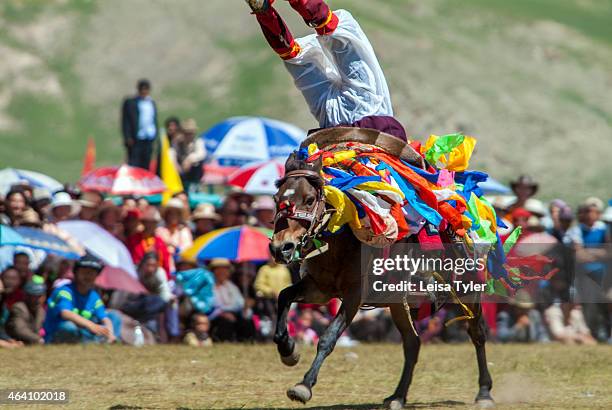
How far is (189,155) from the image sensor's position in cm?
2112

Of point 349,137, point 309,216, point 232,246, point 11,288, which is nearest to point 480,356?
point 349,137

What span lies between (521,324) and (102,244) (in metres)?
5.65

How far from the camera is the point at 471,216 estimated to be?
11.0m

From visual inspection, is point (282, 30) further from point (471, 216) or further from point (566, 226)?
point (566, 226)

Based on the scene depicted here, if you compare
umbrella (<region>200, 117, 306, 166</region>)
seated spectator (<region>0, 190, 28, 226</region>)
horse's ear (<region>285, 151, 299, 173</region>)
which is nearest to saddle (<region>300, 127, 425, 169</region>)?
horse's ear (<region>285, 151, 299, 173</region>)

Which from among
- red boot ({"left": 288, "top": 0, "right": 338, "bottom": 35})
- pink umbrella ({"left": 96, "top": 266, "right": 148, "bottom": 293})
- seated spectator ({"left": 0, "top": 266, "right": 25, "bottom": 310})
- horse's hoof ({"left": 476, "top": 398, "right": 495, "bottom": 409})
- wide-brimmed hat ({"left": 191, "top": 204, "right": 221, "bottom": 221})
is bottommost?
horse's hoof ({"left": 476, "top": 398, "right": 495, "bottom": 409})

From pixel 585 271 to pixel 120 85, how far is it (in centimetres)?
3841

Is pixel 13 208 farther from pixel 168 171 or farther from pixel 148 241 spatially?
→ pixel 168 171

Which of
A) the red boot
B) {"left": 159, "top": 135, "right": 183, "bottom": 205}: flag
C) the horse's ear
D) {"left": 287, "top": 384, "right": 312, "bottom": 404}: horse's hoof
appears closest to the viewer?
{"left": 287, "top": 384, "right": 312, "bottom": 404}: horse's hoof

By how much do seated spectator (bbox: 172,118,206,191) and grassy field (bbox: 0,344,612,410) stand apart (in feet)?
20.8

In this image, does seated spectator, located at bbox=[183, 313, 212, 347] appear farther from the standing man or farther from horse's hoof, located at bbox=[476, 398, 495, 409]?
the standing man

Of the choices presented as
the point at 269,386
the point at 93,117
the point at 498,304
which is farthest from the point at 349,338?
the point at 93,117

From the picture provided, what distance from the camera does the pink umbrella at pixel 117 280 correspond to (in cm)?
1529

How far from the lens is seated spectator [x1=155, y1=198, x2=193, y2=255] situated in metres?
16.8
